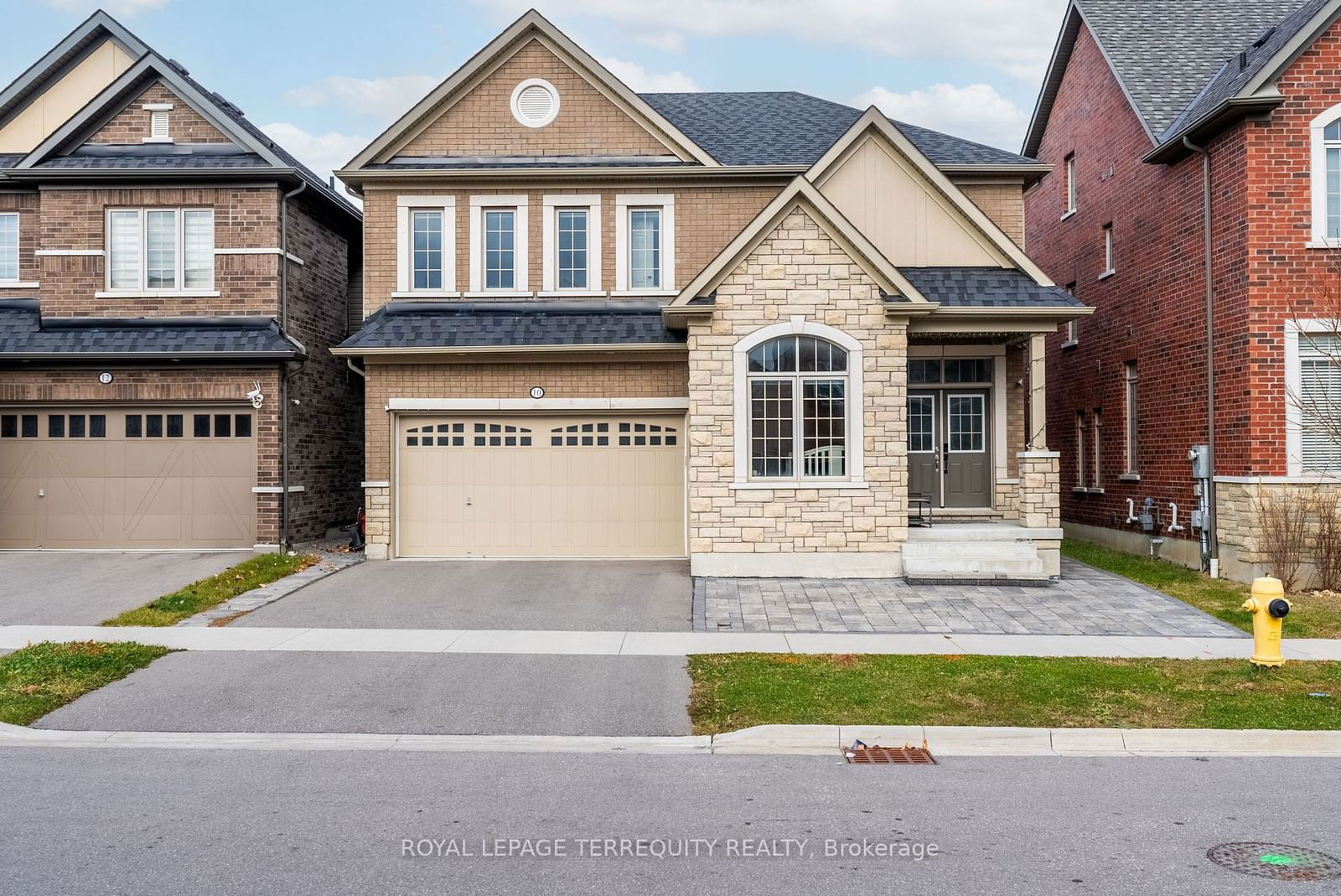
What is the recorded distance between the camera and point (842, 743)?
751 centimetres

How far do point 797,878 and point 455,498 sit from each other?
1277cm

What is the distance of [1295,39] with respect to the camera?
Result: 1415 centimetres

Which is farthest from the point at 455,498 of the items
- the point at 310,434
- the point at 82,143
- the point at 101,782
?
the point at 101,782

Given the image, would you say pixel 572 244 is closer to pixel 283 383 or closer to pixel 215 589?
pixel 283 383

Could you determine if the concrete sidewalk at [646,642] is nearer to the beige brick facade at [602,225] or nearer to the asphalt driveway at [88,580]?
the asphalt driveway at [88,580]

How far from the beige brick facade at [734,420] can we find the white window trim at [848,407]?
0.22ft

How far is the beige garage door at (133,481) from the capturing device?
57.9 ft

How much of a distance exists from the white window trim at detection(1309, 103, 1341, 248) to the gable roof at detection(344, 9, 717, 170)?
8788 mm

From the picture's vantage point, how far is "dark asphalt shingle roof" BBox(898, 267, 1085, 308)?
1503 centimetres

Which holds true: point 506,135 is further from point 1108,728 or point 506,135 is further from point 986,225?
point 1108,728

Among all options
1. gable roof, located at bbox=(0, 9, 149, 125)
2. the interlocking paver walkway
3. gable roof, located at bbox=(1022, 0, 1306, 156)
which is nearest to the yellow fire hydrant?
the interlocking paver walkway

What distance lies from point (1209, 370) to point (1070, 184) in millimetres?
7952

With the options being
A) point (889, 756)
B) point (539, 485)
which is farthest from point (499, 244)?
point (889, 756)

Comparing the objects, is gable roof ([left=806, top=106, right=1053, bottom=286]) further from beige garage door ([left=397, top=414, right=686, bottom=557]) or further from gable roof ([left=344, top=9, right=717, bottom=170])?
beige garage door ([left=397, top=414, right=686, bottom=557])
